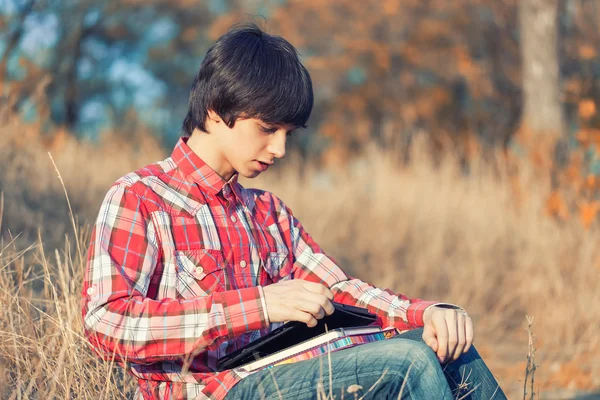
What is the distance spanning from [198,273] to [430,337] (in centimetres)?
59

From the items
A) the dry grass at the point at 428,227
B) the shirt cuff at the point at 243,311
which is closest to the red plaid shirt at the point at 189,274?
the shirt cuff at the point at 243,311

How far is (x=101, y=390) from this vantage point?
2125 millimetres

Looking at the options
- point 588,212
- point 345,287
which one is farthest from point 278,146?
point 588,212

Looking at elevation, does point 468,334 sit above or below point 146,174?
below

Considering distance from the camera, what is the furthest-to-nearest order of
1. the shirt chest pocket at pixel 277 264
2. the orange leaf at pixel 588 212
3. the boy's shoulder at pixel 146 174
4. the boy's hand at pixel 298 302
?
the orange leaf at pixel 588 212
the shirt chest pocket at pixel 277 264
the boy's shoulder at pixel 146 174
the boy's hand at pixel 298 302

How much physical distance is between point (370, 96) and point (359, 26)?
1.34 meters

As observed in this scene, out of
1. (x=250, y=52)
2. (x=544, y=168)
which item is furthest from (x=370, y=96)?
(x=250, y=52)

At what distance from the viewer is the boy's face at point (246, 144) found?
2074 mm

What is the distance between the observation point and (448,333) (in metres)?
1.99

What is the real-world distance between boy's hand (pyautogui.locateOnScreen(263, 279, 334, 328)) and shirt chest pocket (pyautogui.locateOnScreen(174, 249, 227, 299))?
0.85 feet

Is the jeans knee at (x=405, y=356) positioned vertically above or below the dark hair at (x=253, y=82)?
below

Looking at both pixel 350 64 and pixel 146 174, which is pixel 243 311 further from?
pixel 350 64

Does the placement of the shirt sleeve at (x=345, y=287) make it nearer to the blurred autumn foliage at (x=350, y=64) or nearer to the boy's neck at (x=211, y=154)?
the boy's neck at (x=211, y=154)

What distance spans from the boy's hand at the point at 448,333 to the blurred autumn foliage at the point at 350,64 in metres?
10.5
